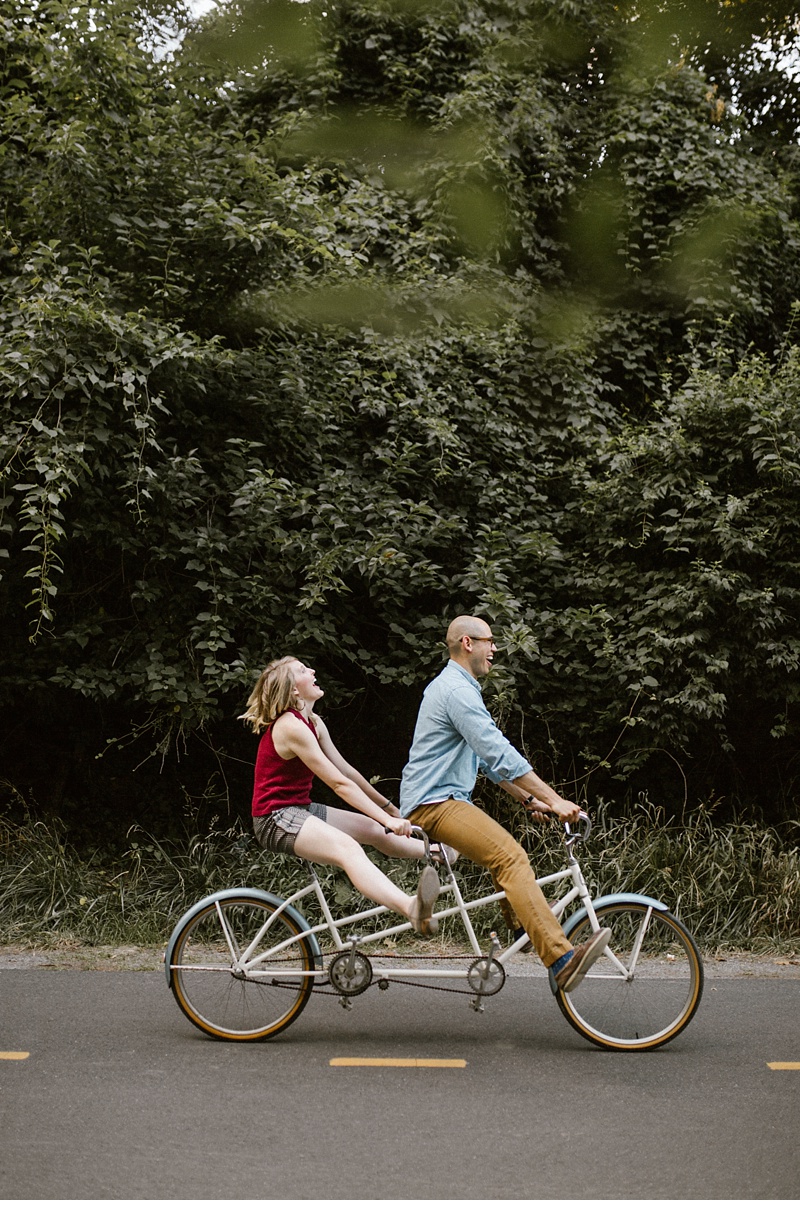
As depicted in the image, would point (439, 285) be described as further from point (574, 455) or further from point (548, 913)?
point (548, 913)

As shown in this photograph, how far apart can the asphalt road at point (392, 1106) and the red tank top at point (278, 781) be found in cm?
107

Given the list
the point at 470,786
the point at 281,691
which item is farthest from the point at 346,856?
the point at 281,691

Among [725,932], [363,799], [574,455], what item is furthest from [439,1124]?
[574,455]

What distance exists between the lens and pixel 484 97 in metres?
11.0

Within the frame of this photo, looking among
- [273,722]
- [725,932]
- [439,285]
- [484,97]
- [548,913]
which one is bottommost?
[725,932]

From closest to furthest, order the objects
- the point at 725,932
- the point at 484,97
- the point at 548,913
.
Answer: the point at 548,913, the point at 725,932, the point at 484,97

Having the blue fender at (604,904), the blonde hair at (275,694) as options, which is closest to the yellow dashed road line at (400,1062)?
the blue fender at (604,904)

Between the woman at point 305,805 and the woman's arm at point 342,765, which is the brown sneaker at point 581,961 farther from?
the woman's arm at point 342,765

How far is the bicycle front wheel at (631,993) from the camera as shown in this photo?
5.10m

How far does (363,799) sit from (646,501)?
4.24 meters

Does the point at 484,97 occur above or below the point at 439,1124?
above

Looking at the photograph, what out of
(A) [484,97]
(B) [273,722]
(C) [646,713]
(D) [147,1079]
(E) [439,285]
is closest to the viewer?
(D) [147,1079]

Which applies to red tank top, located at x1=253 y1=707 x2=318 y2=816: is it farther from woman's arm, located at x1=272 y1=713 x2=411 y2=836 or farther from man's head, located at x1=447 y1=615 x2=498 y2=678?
man's head, located at x1=447 y1=615 x2=498 y2=678

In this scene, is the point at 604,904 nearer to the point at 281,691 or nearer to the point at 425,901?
the point at 425,901
